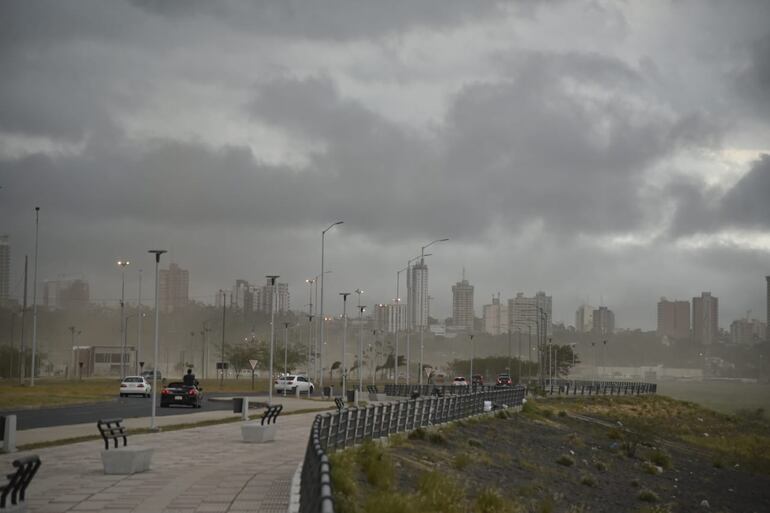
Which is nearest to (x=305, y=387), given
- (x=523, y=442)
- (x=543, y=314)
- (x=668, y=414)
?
(x=668, y=414)

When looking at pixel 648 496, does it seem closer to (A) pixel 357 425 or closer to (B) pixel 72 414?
(A) pixel 357 425

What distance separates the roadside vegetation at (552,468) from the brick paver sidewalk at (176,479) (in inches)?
63.5

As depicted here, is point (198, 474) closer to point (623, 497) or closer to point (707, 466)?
point (623, 497)

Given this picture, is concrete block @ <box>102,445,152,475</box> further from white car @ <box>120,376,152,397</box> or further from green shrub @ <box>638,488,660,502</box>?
white car @ <box>120,376,152,397</box>

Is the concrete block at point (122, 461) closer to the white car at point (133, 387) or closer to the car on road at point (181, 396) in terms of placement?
the car on road at point (181, 396)

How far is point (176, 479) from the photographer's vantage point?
73.3ft

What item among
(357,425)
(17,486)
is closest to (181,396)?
(357,425)

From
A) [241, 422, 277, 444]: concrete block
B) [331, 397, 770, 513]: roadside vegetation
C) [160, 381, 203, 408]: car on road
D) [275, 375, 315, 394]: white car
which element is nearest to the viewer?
[331, 397, 770, 513]: roadside vegetation

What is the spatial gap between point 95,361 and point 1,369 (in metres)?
31.9

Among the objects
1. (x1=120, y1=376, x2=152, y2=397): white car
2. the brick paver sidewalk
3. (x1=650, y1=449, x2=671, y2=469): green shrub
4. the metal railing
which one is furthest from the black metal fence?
the brick paver sidewalk

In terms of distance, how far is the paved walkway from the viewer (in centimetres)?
1833

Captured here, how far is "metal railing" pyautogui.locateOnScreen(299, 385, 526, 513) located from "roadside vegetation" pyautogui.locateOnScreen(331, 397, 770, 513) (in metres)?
0.61

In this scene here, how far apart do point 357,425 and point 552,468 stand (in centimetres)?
1739

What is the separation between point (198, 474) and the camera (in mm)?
23391
